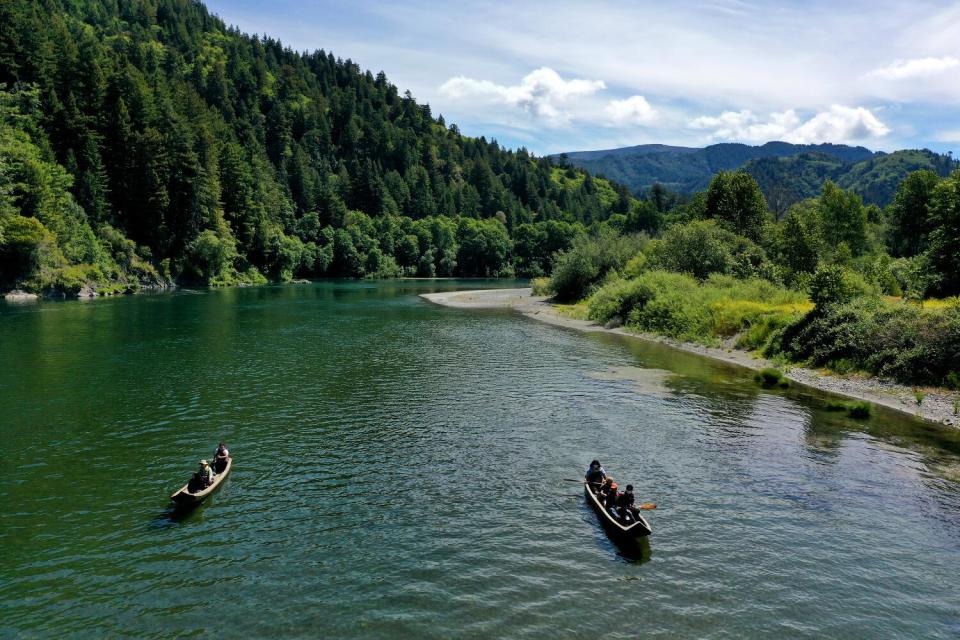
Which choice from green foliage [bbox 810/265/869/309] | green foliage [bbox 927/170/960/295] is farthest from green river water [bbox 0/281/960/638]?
green foliage [bbox 927/170/960/295]

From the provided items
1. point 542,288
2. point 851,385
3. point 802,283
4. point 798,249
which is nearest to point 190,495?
point 851,385

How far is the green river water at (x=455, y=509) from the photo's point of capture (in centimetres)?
1714

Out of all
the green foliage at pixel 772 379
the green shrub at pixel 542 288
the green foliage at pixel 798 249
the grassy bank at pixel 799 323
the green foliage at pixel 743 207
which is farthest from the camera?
the green shrub at pixel 542 288

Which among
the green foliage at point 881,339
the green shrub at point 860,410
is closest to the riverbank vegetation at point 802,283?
the green foliage at point 881,339

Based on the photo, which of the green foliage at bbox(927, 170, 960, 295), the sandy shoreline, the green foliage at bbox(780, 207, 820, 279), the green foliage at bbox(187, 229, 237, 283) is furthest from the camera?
the green foliage at bbox(187, 229, 237, 283)

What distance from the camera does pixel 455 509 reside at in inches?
939

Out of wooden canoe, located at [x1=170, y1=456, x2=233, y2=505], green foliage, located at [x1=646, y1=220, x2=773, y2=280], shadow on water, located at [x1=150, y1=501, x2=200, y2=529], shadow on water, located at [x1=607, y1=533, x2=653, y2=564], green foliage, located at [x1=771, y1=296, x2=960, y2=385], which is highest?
green foliage, located at [x1=646, y1=220, x2=773, y2=280]

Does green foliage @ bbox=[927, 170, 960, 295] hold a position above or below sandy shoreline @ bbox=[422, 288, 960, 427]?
above

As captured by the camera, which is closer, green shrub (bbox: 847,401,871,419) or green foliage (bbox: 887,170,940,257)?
green shrub (bbox: 847,401,871,419)

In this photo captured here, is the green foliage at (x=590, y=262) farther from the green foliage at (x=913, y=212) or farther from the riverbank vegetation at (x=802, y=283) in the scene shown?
the green foliage at (x=913, y=212)

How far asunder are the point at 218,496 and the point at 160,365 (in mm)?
30120

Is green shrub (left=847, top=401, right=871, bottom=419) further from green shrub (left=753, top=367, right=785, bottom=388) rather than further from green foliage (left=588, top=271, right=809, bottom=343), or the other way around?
green foliage (left=588, top=271, right=809, bottom=343)

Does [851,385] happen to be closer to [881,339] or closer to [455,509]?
[881,339]

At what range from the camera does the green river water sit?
17.1 metres
